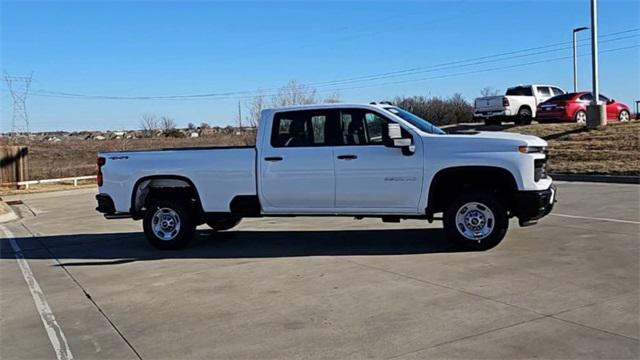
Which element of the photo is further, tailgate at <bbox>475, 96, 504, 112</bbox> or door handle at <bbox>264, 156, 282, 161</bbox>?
tailgate at <bbox>475, 96, 504, 112</bbox>

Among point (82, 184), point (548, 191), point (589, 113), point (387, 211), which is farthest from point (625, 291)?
point (82, 184)

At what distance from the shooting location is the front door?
849 cm

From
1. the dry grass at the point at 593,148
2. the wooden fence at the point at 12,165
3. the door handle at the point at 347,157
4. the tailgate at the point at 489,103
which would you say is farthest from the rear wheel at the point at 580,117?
the wooden fence at the point at 12,165

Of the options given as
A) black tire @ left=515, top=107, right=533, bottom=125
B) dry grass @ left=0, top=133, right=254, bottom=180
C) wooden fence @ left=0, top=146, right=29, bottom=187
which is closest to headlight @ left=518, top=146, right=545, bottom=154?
black tire @ left=515, top=107, right=533, bottom=125

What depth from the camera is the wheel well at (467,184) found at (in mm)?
8203

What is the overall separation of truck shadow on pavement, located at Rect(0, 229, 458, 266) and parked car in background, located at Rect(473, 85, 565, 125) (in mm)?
18162

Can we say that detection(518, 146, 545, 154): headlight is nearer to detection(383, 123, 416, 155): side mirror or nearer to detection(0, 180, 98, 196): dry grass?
detection(383, 123, 416, 155): side mirror

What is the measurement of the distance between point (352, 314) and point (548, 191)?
149 inches

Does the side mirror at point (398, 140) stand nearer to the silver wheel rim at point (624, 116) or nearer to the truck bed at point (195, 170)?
the truck bed at point (195, 170)

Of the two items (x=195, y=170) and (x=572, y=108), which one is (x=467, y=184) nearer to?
(x=195, y=170)

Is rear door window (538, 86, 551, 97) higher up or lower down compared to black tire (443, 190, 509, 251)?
higher up

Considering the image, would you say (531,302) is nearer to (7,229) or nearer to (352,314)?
(352,314)

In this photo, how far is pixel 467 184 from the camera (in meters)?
8.55

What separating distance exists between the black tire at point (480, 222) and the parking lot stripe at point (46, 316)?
4957mm
